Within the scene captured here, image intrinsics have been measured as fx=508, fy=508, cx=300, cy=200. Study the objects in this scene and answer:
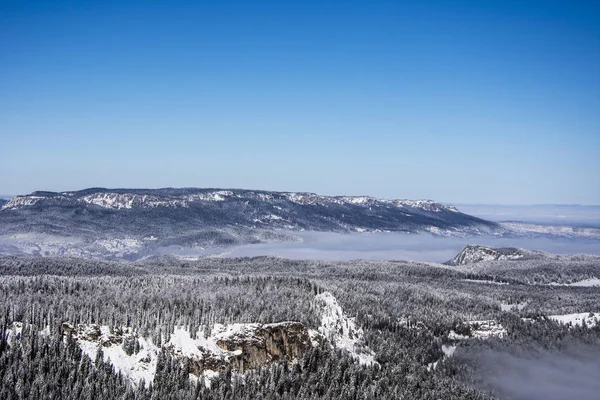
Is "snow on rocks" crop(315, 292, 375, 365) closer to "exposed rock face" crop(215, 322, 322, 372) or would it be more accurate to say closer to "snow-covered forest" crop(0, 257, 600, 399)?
"snow-covered forest" crop(0, 257, 600, 399)

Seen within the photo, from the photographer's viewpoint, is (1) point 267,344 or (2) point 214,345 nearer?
(2) point 214,345

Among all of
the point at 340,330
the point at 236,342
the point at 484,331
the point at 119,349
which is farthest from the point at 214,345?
the point at 484,331

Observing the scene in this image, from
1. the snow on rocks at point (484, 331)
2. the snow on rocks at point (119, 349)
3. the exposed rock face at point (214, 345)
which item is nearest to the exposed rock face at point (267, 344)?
the exposed rock face at point (214, 345)

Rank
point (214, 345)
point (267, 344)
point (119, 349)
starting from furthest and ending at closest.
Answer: point (267, 344)
point (214, 345)
point (119, 349)

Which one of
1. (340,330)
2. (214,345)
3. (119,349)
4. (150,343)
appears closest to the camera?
(119,349)

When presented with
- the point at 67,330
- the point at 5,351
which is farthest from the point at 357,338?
the point at 5,351

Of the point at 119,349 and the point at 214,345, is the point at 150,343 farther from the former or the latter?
the point at 214,345

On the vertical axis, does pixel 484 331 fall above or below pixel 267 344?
below

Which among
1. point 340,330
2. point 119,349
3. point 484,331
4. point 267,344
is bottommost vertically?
point 484,331

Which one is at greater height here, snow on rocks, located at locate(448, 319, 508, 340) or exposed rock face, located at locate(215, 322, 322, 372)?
exposed rock face, located at locate(215, 322, 322, 372)

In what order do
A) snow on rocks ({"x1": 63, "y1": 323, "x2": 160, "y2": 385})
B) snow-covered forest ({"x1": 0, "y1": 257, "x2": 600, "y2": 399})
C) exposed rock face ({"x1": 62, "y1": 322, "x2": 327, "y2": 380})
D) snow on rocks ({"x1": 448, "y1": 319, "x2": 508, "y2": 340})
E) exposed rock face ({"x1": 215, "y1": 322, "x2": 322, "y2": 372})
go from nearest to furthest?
snow-covered forest ({"x1": 0, "y1": 257, "x2": 600, "y2": 399}), snow on rocks ({"x1": 63, "y1": 323, "x2": 160, "y2": 385}), exposed rock face ({"x1": 62, "y1": 322, "x2": 327, "y2": 380}), exposed rock face ({"x1": 215, "y1": 322, "x2": 322, "y2": 372}), snow on rocks ({"x1": 448, "y1": 319, "x2": 508, "y2": 340})

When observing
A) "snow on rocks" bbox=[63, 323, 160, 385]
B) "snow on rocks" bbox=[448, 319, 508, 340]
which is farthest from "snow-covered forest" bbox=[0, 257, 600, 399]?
"snow on rocks" bbox=[448, 319, 508, 340]
